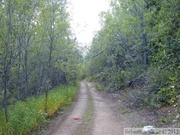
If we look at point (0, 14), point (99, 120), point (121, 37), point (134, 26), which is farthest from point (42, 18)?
Answer: point (121, 37)

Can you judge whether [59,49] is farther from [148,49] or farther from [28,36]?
[148,49]

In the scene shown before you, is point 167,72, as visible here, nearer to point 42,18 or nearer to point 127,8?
point 42,18

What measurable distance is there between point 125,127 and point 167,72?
11.3 feet

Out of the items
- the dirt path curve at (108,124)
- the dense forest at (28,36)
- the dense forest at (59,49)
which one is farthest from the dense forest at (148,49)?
the dense forest at (28,36)

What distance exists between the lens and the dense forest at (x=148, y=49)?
909cm

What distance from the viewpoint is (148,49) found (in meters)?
15.3

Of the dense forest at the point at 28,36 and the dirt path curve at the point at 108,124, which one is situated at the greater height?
the dense forest at the point at 28,36

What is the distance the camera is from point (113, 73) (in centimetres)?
2075

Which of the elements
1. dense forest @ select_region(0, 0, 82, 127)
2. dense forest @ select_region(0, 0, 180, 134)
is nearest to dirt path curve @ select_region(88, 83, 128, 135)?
dense forest @ select_region(0, 0, 180, 134)

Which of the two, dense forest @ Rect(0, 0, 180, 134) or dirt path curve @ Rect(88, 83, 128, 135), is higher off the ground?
dense forest @ Rect(0, 0, 180, 134)

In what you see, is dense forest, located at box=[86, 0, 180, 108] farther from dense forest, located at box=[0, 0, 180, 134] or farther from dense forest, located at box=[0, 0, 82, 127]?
dense forest, located at box=[0, 0, 82, 127]

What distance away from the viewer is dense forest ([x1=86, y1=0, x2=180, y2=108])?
9094 millimetres

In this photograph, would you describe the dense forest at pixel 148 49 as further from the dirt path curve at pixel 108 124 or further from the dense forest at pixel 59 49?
the dirt path curve at pixel 108 124

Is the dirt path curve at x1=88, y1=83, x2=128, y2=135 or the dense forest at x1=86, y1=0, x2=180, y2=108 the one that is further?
the dense forest at x1=86, y1=0, x2=180, y2=108
